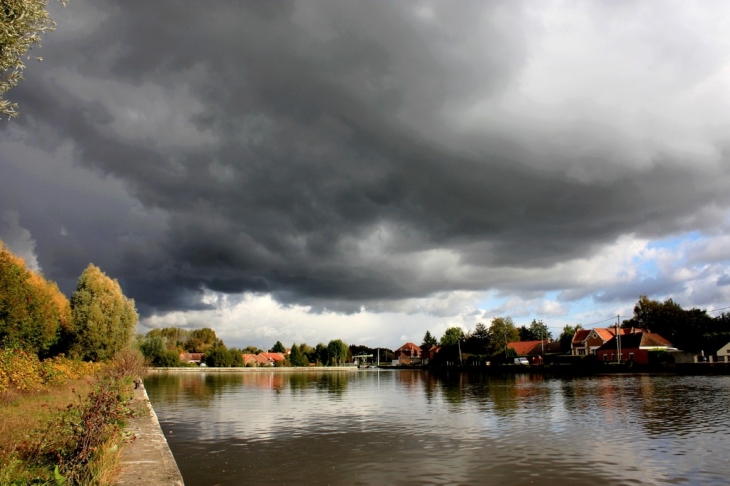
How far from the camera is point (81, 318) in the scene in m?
54.2

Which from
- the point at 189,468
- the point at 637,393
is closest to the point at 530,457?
the point at 189,468

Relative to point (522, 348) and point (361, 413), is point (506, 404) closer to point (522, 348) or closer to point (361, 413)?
point (361, 413)

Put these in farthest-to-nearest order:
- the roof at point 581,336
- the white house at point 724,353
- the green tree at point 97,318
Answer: the roof at point 581,336 < the white house at point 724,353 < the green tree at point 97,318

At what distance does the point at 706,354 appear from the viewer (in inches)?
3816

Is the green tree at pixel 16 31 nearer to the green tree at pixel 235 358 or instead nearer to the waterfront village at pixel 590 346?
the waterfront village at pixel 590 346

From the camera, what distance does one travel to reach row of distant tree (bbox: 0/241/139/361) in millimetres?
39041

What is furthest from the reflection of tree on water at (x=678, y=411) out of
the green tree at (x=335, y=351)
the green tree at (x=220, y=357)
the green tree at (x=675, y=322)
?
the green tree at (x=335, y=351)

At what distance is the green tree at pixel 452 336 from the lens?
157 m

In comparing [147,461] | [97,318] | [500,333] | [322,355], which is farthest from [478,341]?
[147,461]

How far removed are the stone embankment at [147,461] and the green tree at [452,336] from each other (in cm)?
14240

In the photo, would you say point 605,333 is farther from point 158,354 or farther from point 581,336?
point 158,354

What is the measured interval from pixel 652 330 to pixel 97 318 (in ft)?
419

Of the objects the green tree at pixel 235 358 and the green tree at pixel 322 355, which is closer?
the green tree at pixel 235 358

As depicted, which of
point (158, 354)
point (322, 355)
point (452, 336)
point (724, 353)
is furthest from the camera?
point (322, 355)
